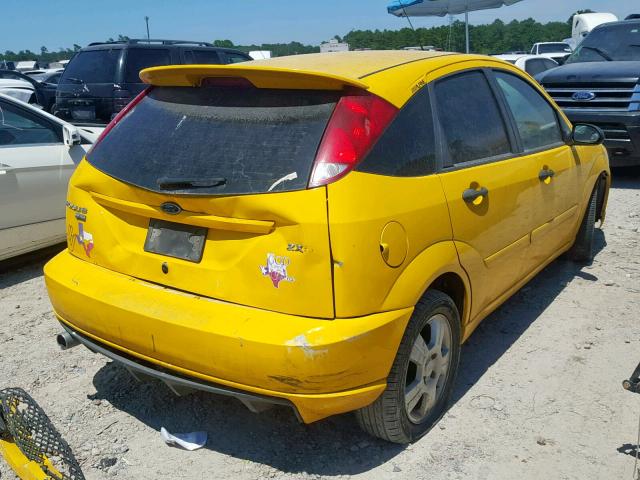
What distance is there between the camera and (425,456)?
284cm

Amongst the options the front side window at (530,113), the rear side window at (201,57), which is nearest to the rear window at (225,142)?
the front side window at (530,113)

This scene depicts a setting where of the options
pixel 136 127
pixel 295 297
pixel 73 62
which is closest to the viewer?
pixel 295 297

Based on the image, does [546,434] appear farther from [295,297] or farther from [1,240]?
[1,240]

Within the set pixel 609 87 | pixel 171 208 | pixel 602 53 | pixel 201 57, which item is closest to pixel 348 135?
pixel 171 208

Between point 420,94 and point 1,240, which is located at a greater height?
point 420,94

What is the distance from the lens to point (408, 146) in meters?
2.72

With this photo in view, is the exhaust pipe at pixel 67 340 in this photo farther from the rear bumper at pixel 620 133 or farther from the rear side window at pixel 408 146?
the rear bumper at pixel 620 133

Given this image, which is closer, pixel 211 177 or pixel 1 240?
pixel 211 177

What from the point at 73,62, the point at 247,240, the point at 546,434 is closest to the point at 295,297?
the point at 247,240

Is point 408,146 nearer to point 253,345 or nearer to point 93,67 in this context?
point 253,345

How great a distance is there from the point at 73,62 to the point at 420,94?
31.4ft

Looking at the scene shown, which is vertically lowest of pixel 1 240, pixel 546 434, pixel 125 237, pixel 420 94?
pixel 546 434

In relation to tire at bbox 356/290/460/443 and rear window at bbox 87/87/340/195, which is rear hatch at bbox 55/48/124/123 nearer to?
rear window at bbox 87/87/340/195

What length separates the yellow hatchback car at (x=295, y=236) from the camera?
236 centimetres
